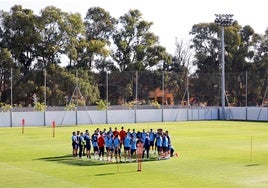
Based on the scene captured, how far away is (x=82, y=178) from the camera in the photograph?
22109mm

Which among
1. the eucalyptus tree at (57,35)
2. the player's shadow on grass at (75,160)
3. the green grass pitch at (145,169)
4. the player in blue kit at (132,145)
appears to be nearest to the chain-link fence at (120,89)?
the eucalyptus tree at (57,35)

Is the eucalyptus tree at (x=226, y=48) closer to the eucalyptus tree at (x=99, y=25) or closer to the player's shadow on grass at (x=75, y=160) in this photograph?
the eucalyptus tree at (x=99, y=25)

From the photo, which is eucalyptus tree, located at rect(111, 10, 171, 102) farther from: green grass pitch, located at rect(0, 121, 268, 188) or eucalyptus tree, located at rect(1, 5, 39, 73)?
green grass pitch, located at rect(0, 121, 268, 188)

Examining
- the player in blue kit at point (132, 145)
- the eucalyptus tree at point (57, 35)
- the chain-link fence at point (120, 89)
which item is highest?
the eucalyptus tree at point (57, 35)

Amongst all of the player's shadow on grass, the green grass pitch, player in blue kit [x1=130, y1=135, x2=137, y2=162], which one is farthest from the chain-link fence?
player in blue kit [x1=130, y1=135, x2=137, y2=162]

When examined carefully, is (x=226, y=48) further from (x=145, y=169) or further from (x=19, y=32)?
(x=145, y=169)

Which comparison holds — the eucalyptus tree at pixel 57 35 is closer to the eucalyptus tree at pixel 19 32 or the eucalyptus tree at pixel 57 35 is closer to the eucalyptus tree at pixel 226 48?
the eucalyptus tree at pixel 19 32

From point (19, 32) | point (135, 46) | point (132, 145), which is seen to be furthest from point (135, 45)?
point (132, 145)

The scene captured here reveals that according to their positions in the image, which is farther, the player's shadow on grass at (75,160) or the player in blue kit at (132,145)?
the player in blue kit at (132,145)

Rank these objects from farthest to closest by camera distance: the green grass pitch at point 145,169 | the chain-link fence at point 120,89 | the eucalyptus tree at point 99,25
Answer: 1. the eucalyptus tree at point 99,25
2. the chain-link fence at point 120,89
3. the green grass pitch at point 145,169

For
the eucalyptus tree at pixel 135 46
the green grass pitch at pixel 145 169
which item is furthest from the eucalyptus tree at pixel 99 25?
the green grass pitch at pixel 145 169

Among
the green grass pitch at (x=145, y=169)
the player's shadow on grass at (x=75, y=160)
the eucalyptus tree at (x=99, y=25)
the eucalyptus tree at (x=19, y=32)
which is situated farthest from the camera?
the eucalyptus tree at (x=99, y=25)

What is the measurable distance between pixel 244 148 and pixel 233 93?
50.0 meters

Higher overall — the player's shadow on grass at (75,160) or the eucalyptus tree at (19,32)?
the eucalyptus tree at (19,32)
